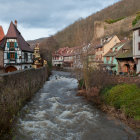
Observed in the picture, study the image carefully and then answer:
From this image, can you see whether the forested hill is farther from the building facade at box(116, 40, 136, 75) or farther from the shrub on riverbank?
the building facade at box(116, 40, 136, 75)

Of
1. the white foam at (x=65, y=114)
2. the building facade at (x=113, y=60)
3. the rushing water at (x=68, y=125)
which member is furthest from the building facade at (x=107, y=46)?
the rushing water at (x=68, y=125)

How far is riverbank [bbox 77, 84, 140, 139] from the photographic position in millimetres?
7684

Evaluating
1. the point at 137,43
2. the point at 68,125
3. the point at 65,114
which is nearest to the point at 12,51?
the point at 137,43

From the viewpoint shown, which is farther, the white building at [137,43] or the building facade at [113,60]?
the building facade at [113,60]

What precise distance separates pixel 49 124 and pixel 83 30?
342 inches

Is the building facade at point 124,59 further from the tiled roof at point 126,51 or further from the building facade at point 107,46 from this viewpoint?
the building facade at point 107,46

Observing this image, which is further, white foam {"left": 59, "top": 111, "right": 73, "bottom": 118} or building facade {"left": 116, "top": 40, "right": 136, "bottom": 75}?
building facade {"left": 116, "top": 40, "right": 136, "bottom": 75}

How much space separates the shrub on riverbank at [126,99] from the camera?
789cm

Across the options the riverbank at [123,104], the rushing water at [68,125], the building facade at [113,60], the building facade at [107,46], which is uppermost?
the building facade at [107,46]

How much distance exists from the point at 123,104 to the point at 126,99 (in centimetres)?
37

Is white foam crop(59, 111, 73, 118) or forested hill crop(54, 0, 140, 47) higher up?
forested hill crop(54, 0, 140, 47)

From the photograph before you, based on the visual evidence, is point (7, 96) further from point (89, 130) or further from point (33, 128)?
point (89, 130)

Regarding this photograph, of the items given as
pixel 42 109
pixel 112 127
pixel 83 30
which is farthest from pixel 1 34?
pixel 112 127

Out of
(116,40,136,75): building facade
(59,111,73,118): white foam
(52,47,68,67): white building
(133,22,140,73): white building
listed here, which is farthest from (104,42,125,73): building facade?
(52,47,68,67): white building
